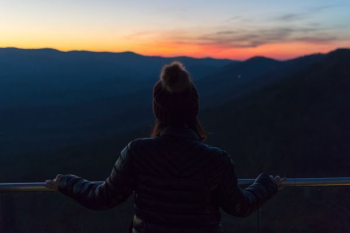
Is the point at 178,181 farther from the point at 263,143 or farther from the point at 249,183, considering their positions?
the point at 263,143

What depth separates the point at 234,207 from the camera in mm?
1766

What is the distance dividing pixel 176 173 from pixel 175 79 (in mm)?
388

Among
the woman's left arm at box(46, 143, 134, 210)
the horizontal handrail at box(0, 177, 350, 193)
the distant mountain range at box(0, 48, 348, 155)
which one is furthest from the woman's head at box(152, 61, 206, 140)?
the distant mountain range at box(0, 48, 348, 155)

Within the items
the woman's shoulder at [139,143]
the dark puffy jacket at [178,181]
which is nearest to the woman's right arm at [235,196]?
the dark puffy jacket at [178,181]

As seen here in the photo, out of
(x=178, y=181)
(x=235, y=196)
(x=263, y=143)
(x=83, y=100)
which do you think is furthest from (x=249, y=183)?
(x=83, y=100)

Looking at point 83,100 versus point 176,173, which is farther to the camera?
point 83,100

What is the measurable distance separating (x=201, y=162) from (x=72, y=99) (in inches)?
6172

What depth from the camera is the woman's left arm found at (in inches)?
68.7

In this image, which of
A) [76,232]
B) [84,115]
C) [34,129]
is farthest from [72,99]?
[76,232]

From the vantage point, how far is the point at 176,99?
1737 mm

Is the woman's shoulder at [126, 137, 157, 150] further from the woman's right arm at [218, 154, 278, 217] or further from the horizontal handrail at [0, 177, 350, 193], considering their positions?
the horizontal handrail at [0, 177, 350, 193]

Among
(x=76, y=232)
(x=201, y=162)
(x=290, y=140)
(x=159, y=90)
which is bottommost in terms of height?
(x=290, y=140)

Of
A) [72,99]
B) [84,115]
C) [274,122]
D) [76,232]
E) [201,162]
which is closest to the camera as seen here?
[201,162]

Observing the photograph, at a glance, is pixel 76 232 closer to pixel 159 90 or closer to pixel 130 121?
pixel 159 90
